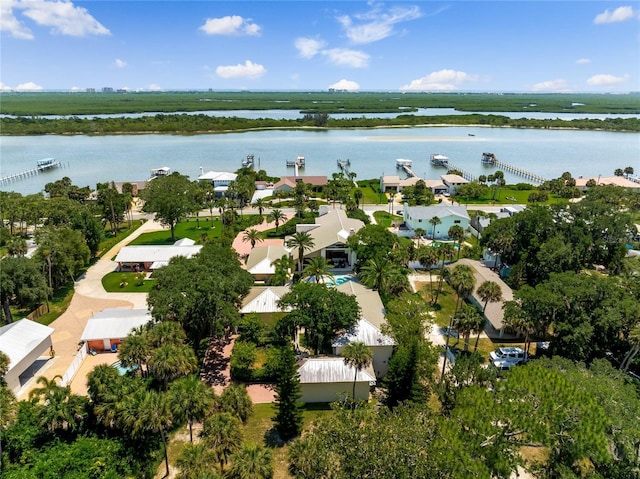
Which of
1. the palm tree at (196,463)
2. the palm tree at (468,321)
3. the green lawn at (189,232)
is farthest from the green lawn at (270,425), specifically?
the green lawn at (189,232)

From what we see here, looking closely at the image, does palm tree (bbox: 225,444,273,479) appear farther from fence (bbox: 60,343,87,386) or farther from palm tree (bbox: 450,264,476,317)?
palm tree (bbox: 450,264,476,317)

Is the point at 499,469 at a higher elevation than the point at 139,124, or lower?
lower

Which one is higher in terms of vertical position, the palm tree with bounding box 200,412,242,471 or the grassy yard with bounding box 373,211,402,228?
the palm tree with bounding box 200,412,242,471

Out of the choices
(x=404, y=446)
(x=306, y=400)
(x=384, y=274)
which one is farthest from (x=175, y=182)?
(x=404, y=446)

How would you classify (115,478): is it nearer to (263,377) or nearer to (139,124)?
(263,377)

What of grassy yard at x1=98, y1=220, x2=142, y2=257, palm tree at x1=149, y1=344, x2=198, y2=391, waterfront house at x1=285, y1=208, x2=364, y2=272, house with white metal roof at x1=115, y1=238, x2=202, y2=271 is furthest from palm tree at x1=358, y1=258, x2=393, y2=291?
grassy yard at x1=98, y1=220, x2=142, y2=257

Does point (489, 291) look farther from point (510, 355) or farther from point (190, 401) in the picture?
point (190, 401)
